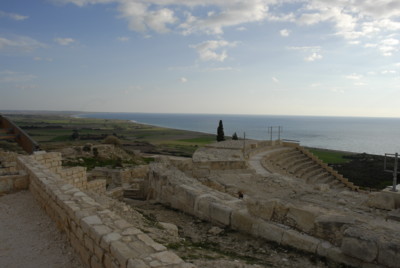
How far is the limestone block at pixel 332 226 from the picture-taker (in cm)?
423

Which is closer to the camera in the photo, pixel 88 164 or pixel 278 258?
pixel 278 258

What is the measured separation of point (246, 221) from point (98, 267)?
2812 millimetres

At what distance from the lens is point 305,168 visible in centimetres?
1841

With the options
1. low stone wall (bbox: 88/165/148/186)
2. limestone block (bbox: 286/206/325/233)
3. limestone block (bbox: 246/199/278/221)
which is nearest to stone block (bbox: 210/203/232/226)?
limestone block (bbox: 246/199/278/221)

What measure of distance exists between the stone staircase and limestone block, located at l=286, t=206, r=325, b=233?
10342 millimetres

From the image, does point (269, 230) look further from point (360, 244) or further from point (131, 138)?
point (131, 138)

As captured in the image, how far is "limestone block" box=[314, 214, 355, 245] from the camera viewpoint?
423cm

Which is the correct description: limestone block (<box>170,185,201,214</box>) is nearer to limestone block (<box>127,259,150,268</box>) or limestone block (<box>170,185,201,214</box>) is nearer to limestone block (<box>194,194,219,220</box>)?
limestone block (<box>194,194,219,220</box>)

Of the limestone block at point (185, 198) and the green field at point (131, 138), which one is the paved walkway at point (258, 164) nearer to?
the limestone block at point (185, 198)

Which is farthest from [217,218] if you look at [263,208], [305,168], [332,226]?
[305,168]

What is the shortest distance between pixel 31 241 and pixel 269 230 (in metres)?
3.67

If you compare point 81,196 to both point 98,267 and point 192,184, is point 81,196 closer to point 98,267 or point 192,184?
point 98,267

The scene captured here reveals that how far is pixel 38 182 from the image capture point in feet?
18.4

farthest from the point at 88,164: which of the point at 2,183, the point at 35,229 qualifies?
the point at 35,229
